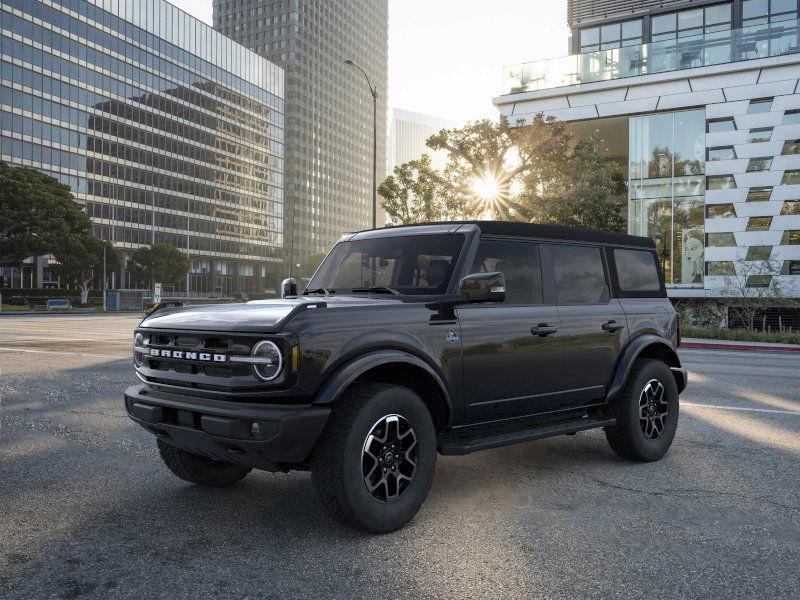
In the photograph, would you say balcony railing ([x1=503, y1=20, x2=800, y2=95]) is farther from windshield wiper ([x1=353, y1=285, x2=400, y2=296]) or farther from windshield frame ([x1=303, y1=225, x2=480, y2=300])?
windshield wiper ([x1=353, y1=285, x2=400, y2=296])

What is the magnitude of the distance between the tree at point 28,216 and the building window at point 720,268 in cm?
4466

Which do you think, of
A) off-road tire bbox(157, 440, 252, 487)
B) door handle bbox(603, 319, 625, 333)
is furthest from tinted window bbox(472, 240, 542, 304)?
off-road tire bbox(157, 440, 252, 487)

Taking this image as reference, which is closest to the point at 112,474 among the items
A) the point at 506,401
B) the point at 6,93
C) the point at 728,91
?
the point at 506,401

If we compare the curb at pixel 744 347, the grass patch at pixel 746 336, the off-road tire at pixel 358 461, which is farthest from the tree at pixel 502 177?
the off-road tire at pixel 358 461

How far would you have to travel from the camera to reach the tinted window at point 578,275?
5.27 m

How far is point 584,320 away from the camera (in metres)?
5.25

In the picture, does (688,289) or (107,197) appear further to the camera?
(107,197)

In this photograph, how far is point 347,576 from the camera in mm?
3287

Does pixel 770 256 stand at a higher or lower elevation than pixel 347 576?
higher

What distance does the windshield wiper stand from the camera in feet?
15.6

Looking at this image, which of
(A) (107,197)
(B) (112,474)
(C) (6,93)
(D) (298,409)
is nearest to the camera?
(D) (298,409)

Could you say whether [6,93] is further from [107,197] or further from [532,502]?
[532,502]

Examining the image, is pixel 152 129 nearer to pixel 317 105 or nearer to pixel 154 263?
pixel 154 263

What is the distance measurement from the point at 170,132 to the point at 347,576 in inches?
3832
